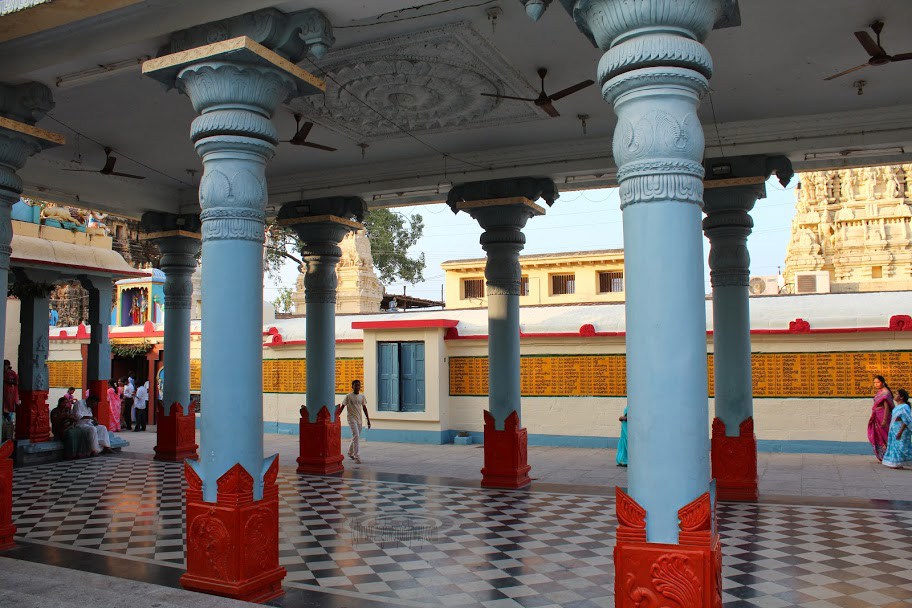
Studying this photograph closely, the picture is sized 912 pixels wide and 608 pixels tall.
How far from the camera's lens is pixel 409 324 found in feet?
50.1

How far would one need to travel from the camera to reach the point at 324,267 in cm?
1088

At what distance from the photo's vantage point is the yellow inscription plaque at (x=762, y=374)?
12.4 meters

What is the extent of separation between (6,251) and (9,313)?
14474mm

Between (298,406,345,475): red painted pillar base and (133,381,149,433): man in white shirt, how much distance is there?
9.36m

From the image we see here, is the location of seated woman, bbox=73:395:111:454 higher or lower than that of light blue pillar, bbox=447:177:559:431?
lower

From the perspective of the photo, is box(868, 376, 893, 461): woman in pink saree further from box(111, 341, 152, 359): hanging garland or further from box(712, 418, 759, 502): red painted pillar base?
box(111, 341, 152, 359): hanging garland

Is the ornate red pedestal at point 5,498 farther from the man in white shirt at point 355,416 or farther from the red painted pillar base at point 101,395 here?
the red painted pillar base at point 101,395

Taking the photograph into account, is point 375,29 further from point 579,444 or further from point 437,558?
point 579,444

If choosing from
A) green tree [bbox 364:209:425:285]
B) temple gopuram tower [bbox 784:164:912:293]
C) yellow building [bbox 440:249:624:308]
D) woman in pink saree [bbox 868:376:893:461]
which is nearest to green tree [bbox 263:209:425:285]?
green tree [bbox 364:209:425:285]

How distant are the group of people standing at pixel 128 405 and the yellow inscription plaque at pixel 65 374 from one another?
1.94 metres

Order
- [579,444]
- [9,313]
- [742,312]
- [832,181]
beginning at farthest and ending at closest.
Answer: [832,181]
[9,313]
[579,444]
[742,312]

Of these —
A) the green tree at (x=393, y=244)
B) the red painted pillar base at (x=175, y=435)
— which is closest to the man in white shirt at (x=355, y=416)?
the red painted pillar base at (x=175, y=435)

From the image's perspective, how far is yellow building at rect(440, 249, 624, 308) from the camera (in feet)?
76.5

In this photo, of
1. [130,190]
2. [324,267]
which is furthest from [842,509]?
[130,190]
